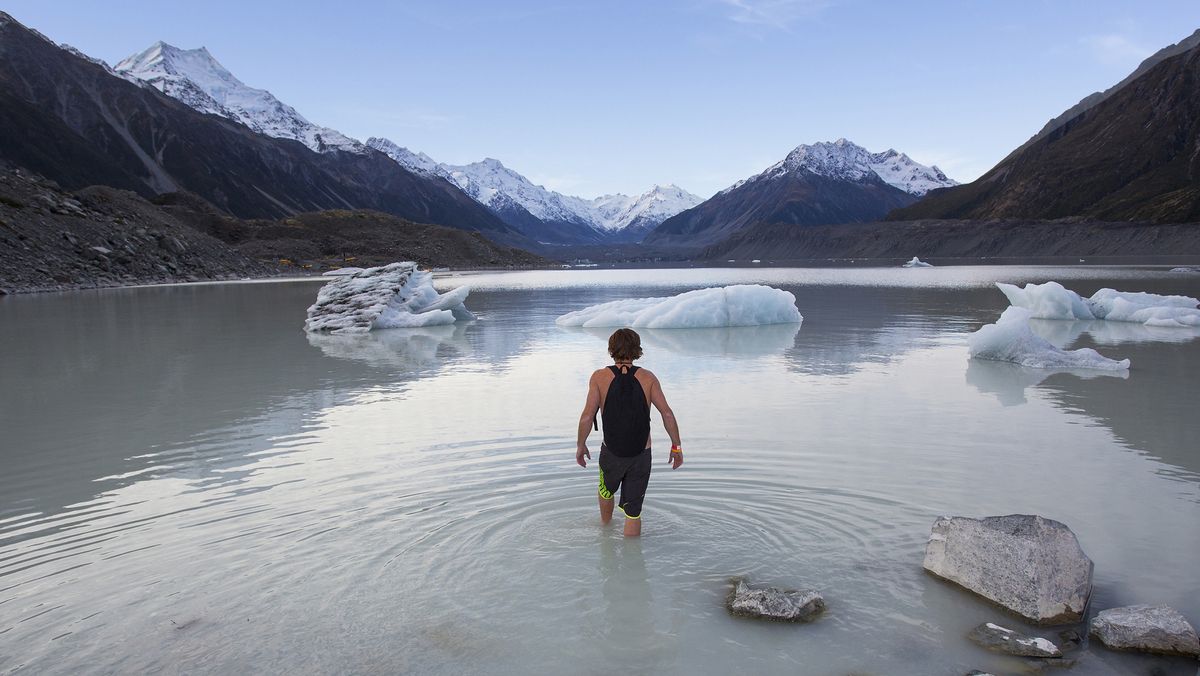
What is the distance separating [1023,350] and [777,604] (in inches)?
567

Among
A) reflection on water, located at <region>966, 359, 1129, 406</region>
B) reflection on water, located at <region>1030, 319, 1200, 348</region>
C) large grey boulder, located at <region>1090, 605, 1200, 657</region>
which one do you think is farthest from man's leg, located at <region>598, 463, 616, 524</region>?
reflection on water, located at <region>1030, 319, 1200, 348</region>

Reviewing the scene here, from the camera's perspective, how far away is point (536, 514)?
7492 millimetres

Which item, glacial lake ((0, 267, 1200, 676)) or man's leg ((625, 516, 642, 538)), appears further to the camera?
man's leg ((625, 516, 642, 538))

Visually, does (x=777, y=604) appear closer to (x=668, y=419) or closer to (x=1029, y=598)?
(x=1029, y=598)

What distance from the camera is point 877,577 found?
5.99 metres

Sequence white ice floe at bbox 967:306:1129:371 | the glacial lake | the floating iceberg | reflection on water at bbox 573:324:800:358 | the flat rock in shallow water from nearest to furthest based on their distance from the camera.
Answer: the glacial lake → the flat rock in shallow water → white ice floe at bbox 967:306:1129:371 → reflection on water at bbox 573:324:800:358 → the floating iceberg

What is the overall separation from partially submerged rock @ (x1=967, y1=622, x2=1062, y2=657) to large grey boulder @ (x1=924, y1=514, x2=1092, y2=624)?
13.9 inches

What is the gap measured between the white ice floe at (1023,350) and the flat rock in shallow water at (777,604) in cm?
1359

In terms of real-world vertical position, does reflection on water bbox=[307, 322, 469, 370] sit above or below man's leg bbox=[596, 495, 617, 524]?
above

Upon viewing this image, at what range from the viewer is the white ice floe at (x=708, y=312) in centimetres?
2636

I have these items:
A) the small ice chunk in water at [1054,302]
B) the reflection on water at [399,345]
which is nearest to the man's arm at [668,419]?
the reflection on water at [399,345]

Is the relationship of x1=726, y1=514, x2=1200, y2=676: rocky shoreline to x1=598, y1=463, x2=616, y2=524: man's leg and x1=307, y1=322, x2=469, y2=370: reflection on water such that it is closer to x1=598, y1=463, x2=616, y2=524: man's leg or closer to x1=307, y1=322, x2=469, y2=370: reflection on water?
x1=598, y1=463, x2=616, y2=524: man's leg

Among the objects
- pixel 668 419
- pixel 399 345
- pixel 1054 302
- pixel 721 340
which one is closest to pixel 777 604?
pixel 668 419

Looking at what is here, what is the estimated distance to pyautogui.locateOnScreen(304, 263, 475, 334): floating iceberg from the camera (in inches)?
1054
